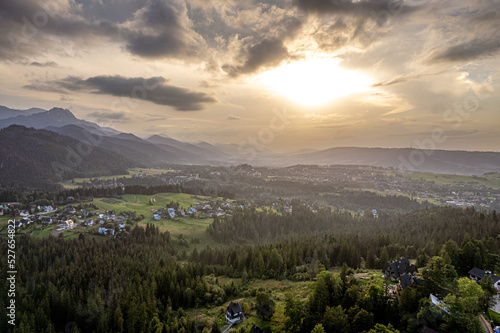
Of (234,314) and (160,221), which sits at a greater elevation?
(234,314)

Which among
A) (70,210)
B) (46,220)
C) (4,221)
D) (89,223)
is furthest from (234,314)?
(70,210)

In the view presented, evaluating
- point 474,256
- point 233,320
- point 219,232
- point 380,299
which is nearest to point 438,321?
point 380,299

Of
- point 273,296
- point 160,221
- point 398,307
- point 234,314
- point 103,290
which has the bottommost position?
point 160,221

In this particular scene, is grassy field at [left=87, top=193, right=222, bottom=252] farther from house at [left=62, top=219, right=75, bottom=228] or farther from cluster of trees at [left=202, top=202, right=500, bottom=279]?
cluster of trees at [left=202, top=202, right=500, bottom=279]

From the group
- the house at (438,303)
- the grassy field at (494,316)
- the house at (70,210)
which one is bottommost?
the house at (70,210)

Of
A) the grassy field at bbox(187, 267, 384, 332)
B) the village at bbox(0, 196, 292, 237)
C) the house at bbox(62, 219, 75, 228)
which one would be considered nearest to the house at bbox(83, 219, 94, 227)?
the village at bbox(0, 196, 292, 237)

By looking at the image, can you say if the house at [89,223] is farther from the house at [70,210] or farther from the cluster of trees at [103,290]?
the cluster of trees at [103,290]

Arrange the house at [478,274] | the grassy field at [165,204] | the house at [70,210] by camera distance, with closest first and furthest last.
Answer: the house at [478,274] → the grassy field at [165,204] → the house at [70,210]

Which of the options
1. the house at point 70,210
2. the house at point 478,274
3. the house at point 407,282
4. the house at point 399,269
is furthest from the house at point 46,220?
the house at point 478,274

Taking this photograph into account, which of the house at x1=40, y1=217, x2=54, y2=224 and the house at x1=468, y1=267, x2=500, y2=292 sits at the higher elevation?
the house at x1=468, y1=267, x2=500, y2=292

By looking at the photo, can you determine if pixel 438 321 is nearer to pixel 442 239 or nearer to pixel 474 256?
pixel 474 256

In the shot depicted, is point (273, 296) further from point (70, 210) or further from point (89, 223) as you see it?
point (70, 210)
